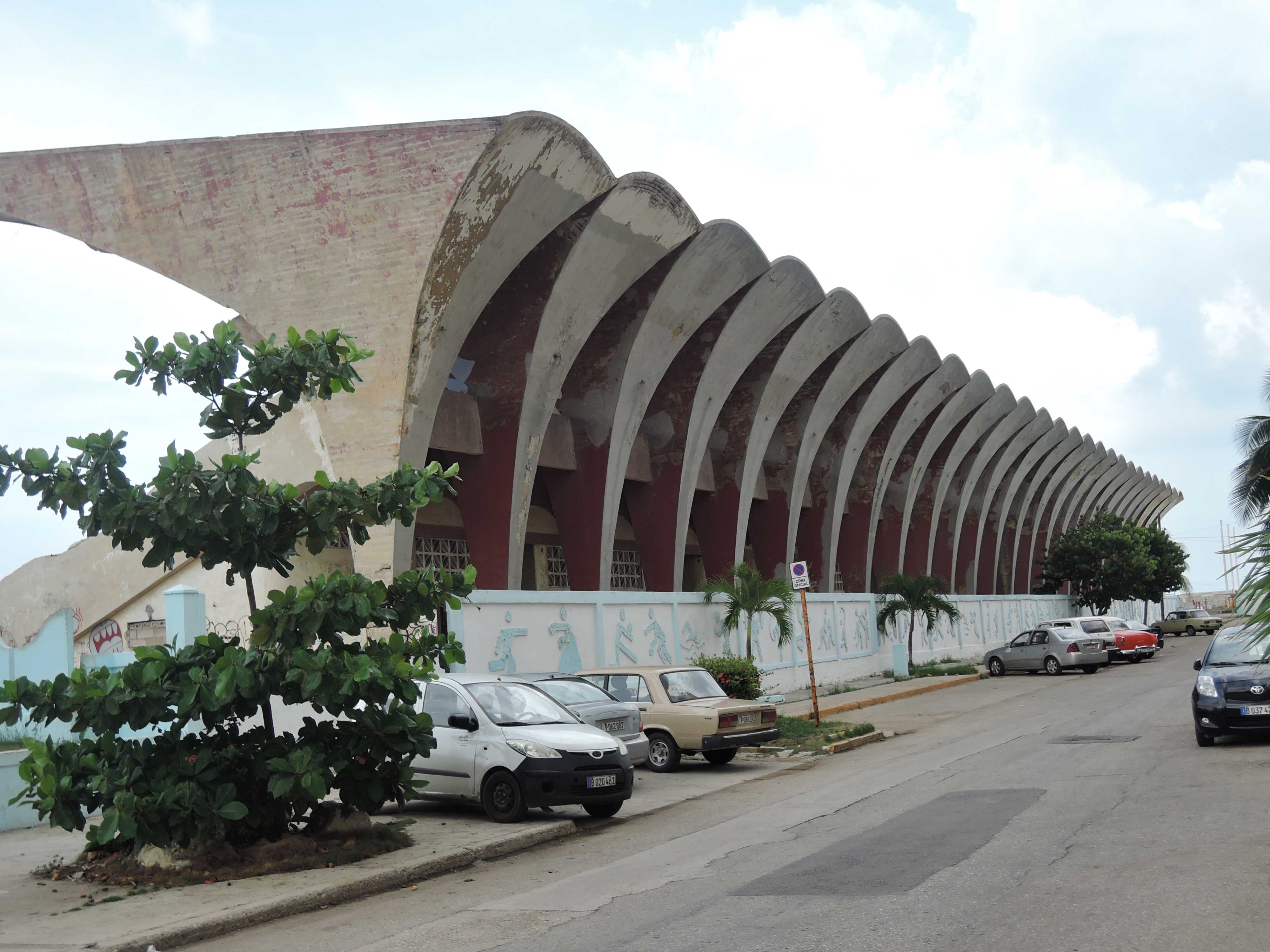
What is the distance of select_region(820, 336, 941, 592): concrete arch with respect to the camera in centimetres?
3941

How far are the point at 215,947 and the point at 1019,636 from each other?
30909 millimetres

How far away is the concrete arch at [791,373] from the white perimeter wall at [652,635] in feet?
13.1

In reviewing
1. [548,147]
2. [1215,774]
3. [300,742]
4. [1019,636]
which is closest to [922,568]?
A: [1019,636]

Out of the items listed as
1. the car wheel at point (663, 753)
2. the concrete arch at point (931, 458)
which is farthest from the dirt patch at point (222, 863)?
the concrete arch at point (931, 458)

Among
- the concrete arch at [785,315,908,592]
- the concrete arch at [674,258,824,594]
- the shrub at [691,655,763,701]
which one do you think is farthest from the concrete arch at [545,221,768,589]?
the concrete arch at [785,315,908,592]

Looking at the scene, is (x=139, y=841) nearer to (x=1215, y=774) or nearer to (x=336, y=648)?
(x=336, y=648)

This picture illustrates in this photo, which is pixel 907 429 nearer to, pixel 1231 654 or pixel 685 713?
pixel 1231 654

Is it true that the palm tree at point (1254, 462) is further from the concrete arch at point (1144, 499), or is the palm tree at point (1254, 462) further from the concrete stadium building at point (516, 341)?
the concrete arch at point (1144, 499)

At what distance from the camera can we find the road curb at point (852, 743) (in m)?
16.8

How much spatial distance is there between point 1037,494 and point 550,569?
47872 millimetres

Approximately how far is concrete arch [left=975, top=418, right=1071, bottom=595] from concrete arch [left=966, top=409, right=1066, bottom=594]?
0.36 meters

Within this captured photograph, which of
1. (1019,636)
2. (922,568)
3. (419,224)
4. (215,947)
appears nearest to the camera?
(215,947)

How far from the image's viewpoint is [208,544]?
9.25 meters

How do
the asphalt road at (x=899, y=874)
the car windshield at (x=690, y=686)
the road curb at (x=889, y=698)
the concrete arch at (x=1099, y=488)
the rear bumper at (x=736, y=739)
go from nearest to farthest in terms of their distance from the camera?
the asphalt road at (x=899, y=874)
the rear bumper at (x=736, y=739)
the car windshield at (x=690, y=686)
the road curb at (x=889, y=698)
the concrete arch at (x=1099, y=488)
